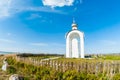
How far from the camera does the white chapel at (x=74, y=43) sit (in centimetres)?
3027

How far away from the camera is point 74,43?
31.3 meters

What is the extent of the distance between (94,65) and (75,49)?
1908 cm

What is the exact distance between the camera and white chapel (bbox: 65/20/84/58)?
30.3 metres

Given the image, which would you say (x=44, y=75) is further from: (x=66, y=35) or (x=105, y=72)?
(x=66, y=35)

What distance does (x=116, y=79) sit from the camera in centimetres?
1003

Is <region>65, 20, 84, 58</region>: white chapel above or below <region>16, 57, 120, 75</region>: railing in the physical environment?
above

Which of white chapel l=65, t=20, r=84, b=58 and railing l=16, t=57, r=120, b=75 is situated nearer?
railing l=16, t=57, r=120, b=75

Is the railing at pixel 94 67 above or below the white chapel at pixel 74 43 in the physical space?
below

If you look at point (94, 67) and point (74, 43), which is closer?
point (94, 67)

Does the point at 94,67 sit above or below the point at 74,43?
below

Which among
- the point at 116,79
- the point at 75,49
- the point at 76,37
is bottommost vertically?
the point at 116,79

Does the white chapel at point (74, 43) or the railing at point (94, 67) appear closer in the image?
the railing at point (94, 67)

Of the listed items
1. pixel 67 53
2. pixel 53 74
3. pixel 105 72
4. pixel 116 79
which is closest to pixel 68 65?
pixel 53 74

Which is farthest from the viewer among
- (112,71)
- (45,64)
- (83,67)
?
(45,64)
